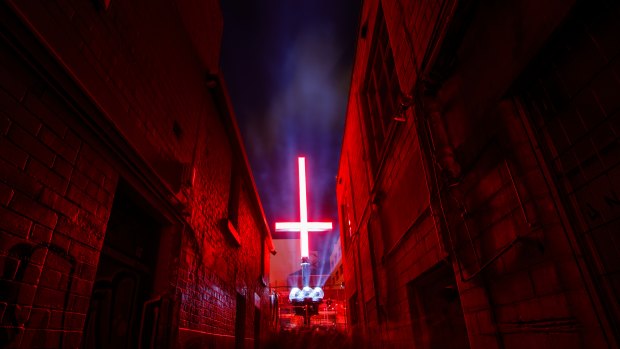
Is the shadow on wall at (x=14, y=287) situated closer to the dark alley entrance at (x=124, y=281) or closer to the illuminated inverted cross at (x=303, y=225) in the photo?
the dark alley entrance at (x=124, y=281)

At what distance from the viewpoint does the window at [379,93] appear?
543 cm

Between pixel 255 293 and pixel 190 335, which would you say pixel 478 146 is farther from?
pixel 255 293

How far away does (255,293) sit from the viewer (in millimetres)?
9828

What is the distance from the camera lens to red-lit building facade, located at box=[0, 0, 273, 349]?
5.45 ft

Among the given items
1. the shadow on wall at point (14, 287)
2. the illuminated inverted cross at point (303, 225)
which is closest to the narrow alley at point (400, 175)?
the shadow on wall at point (14, 287)

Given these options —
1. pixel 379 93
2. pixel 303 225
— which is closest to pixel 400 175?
pixel 379 93

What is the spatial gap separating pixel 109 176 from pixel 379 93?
16.7 feet

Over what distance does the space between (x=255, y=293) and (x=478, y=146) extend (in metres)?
8.89

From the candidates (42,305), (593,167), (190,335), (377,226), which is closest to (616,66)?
(593,167)

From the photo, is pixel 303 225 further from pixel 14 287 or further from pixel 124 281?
pixel 14 287

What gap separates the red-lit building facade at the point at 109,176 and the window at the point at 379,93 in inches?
118

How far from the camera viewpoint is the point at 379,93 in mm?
6316

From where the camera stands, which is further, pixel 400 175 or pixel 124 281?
pixel 400 175

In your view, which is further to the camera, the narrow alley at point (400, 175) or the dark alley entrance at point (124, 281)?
the dark alley entrance at point (124, 281)
